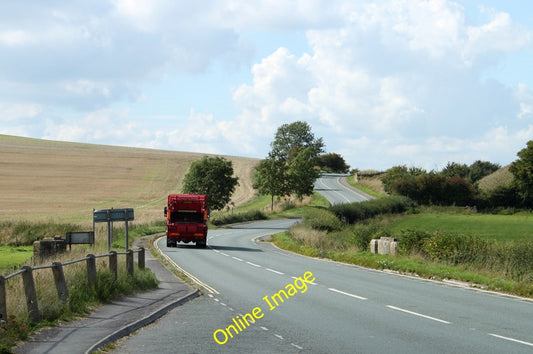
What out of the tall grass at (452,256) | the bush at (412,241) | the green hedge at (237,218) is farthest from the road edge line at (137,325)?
the green hedge at (237,218)

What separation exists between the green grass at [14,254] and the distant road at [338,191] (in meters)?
52.6

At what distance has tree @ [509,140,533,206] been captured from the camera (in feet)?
277

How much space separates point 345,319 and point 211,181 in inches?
2396

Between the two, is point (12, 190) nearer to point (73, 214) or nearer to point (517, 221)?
point (73, 214)

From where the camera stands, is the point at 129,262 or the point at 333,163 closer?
the point at 129,262

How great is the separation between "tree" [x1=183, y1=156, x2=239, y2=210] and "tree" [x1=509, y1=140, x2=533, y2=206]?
37142 mm

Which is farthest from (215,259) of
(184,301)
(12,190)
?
(12,190)

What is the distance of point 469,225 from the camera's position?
209 feet

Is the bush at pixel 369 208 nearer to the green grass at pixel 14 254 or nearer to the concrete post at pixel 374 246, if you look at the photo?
the green grass at pixel 14 254

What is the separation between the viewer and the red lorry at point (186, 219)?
130 feet

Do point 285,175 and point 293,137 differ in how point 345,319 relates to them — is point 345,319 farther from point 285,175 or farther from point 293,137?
point 293,137

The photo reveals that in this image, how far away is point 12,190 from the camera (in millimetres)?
83000

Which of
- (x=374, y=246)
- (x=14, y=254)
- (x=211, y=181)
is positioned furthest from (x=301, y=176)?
(x=374, y=246)

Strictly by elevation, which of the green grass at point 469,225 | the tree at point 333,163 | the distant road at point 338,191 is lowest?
the green grass at point 469,225
